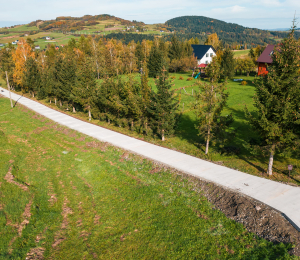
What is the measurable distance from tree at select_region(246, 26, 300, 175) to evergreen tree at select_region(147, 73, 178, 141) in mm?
7136

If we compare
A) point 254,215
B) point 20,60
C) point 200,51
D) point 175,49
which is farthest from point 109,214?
point 200,51

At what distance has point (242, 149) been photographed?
17.2 meters

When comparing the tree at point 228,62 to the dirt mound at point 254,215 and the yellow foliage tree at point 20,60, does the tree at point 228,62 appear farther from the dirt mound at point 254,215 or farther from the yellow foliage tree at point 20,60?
the dirt mound at point 254,215

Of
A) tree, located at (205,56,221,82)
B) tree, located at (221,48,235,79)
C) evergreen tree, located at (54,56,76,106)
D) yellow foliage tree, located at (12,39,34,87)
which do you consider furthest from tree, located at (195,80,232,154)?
yellow foliage tree, located at (12,39,34,87)

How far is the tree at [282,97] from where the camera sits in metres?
12.0

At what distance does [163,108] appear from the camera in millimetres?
18578

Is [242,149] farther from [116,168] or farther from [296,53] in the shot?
[116,168]

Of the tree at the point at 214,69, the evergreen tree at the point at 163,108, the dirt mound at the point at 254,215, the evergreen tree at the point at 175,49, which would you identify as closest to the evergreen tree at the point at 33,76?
the evergreen tree at the point at 163,108

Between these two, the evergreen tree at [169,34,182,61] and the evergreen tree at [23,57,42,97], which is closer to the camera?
Result: the evergreen tree at [23,57,42,97]

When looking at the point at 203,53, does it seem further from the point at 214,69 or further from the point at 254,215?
the point at 254,215

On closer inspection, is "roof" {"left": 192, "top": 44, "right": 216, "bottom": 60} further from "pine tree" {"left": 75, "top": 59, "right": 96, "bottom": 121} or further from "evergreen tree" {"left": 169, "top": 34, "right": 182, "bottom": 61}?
"pine tree" {"left": 75, "top": 59, "right": 96, "bottom": 121}

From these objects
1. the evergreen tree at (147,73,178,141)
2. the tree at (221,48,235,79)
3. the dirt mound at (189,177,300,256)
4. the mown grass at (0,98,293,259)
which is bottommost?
the mown grass at (0,98,293,259)

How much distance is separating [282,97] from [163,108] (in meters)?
8.64

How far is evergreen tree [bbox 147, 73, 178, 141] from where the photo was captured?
1823cm
